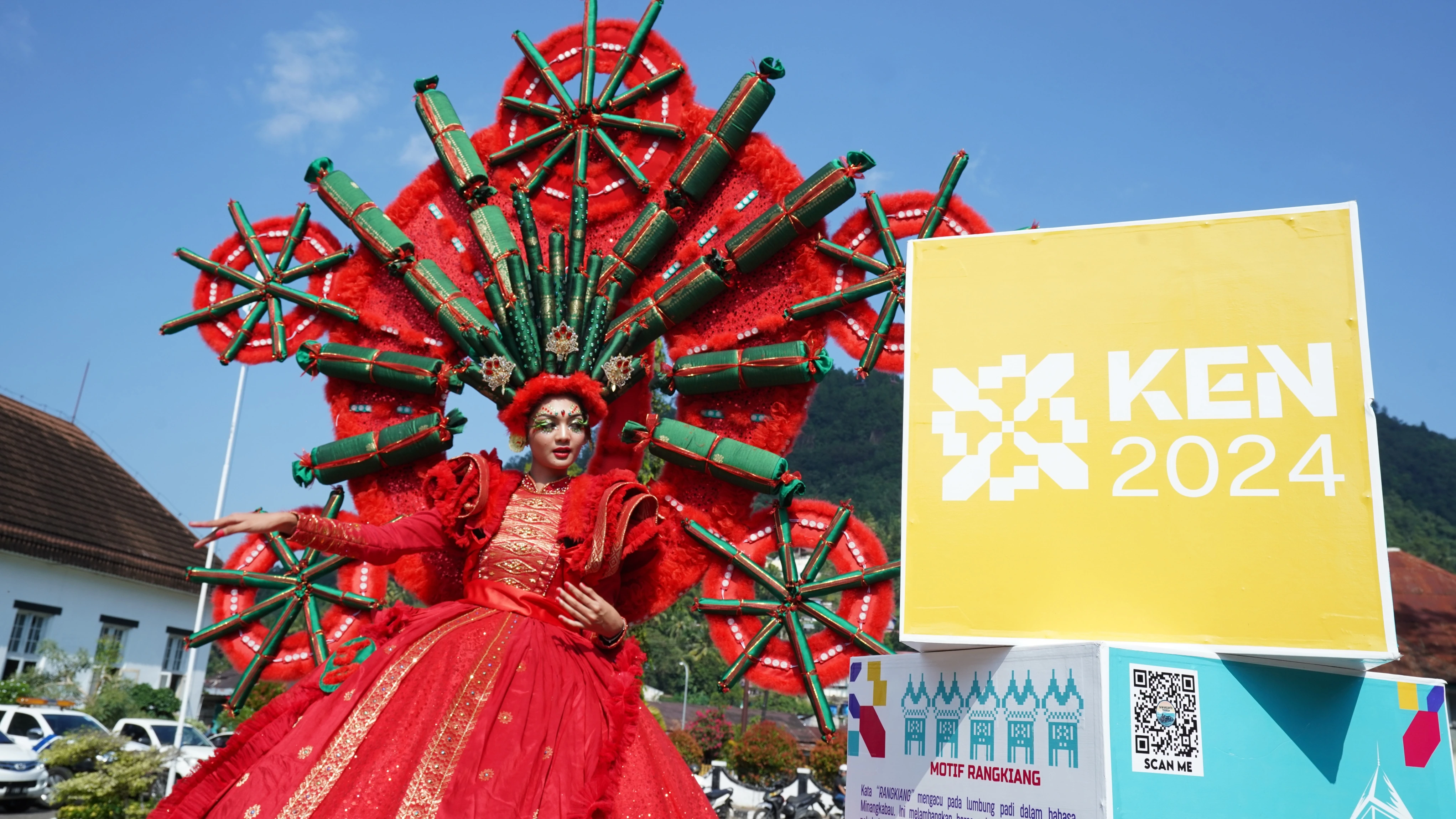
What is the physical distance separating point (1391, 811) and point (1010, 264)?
2.04m

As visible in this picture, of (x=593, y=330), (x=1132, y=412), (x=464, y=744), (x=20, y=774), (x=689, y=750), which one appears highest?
(x=593, y=330)

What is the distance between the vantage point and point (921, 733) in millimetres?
3674

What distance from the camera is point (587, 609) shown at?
4.27 m

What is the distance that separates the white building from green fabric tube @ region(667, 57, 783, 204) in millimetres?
15784

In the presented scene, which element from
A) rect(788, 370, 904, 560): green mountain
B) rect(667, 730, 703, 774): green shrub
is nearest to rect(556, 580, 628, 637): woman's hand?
rect(667, 730, 703, 774): green shrub

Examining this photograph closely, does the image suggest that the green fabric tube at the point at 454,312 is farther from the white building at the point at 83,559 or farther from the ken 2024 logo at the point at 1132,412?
the white building at the point at 83,559

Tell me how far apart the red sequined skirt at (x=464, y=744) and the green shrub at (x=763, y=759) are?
56.0 feet

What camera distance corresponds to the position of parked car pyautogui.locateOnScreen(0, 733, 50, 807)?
1353 cm

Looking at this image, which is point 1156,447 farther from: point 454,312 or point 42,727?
point 42,727

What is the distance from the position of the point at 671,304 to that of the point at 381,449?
1.69m

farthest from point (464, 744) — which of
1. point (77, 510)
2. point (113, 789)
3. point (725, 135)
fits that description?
point (77, 510)

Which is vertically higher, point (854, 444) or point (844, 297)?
point (854, 444)

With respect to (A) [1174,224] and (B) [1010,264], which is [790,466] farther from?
(A) [1174,224]

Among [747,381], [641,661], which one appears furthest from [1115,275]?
[641,661]
